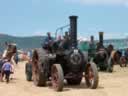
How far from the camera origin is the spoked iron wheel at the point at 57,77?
16.7m

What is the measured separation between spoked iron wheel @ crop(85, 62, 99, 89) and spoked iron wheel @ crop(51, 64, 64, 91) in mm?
1273

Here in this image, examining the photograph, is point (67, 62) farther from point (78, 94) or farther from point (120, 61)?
point (120, 61)

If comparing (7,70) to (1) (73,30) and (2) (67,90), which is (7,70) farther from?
(2) (67,90)

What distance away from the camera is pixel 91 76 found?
58.6 feet

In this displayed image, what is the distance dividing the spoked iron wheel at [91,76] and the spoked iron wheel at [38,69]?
66.7 inches

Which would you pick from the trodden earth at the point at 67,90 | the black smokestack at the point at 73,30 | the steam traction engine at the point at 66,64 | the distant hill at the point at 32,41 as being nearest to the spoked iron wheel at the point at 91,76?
the steam traction engine at the point at 66,64

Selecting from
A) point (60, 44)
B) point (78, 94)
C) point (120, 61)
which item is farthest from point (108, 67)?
point (78, 94)

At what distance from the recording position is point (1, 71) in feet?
69.2

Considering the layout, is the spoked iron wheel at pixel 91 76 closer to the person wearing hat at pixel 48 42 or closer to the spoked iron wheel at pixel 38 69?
the spoked iron wheel at pixel 38 69

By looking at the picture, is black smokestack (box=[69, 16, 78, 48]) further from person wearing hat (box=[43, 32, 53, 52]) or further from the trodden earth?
the trodden earth

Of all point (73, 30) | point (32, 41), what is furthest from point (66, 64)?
point (32, 41)

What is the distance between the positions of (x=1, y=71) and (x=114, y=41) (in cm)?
2187

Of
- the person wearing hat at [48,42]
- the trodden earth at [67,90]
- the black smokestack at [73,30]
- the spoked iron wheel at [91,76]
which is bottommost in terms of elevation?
the trodden earth at [67,90]

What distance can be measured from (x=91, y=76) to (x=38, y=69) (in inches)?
89.7
